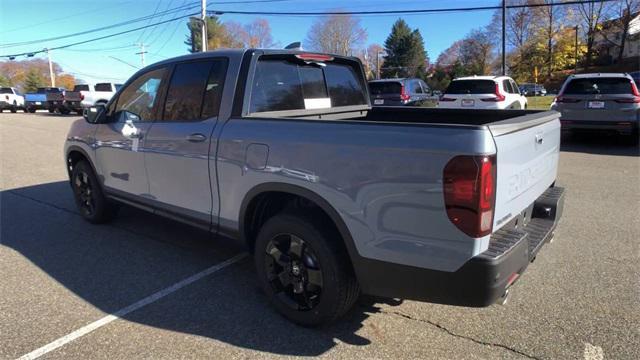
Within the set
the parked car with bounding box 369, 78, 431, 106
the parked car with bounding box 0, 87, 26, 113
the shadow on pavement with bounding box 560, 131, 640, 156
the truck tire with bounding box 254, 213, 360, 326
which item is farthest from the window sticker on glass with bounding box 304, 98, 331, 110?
the parked car with bounding box 0, 87, 26, 113

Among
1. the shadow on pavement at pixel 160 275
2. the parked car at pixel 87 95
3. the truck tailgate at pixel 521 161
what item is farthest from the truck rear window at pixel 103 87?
the truck tailgate at pixel 521 161

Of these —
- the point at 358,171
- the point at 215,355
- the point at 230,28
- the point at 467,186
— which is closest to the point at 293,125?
the point at 358,171

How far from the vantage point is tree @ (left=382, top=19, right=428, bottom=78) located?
84.7m

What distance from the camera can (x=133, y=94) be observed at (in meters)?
4.64

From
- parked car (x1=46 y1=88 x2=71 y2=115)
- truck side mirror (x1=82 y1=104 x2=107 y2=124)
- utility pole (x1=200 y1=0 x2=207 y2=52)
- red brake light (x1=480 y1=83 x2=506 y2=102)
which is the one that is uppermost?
utility pole (x1=200 y1=0 x2=207 y2=52)

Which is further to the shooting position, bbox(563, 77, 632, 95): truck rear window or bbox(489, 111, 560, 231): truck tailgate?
bbox(563, 77, 632, 95): truck rear window

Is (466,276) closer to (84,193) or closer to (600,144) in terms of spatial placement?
(84,193)

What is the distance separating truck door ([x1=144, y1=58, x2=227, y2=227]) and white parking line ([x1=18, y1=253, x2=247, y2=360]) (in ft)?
1.64

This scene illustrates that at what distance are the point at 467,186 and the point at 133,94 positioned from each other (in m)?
3.57

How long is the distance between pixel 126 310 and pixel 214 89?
180cm

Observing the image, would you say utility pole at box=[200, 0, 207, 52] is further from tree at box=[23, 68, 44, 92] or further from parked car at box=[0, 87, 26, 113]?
tree at box=[23, 68, 44, 92]

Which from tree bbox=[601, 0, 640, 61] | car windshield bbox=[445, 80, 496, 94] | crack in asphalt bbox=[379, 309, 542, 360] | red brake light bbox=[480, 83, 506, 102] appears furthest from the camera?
tree bbox=[601, 0, 640, 61]

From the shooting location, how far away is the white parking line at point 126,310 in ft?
9.67

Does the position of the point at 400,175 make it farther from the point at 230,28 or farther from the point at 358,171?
the point at 230,28
